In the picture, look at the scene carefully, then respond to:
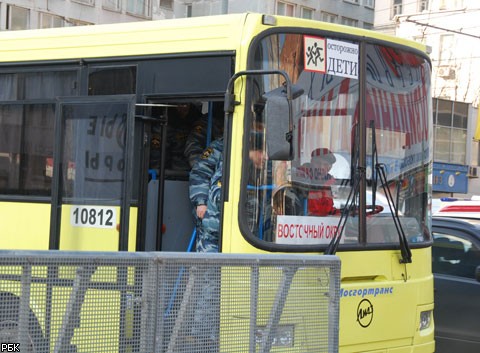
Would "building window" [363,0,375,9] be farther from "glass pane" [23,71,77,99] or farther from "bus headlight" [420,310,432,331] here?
"glass pane" [23,71,77,99]

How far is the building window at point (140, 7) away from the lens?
4103 cm

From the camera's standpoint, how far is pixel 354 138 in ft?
19.2

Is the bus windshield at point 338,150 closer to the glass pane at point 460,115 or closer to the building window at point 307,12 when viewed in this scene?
the glass pane at point 460,115

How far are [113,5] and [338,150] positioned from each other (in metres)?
35.8

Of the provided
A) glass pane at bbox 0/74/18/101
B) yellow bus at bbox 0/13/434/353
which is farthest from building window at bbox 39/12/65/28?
yellow bus at bbox 0/13/434/353

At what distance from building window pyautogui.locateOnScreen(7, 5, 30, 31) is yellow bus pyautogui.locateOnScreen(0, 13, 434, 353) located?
3104cm

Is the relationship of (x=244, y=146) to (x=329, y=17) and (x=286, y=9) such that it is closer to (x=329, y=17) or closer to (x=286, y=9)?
(x=286, y=9)

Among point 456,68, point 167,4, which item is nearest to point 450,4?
point 456,68

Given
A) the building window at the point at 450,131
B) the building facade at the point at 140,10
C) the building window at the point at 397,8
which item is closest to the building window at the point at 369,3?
the building facade at the point at 140,10

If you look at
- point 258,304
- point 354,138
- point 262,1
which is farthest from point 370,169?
point 262,1

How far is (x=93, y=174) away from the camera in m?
5.93

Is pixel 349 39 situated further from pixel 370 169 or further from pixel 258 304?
pixel 258 304

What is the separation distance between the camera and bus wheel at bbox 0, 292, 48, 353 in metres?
3.83

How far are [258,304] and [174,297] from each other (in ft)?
1.74
